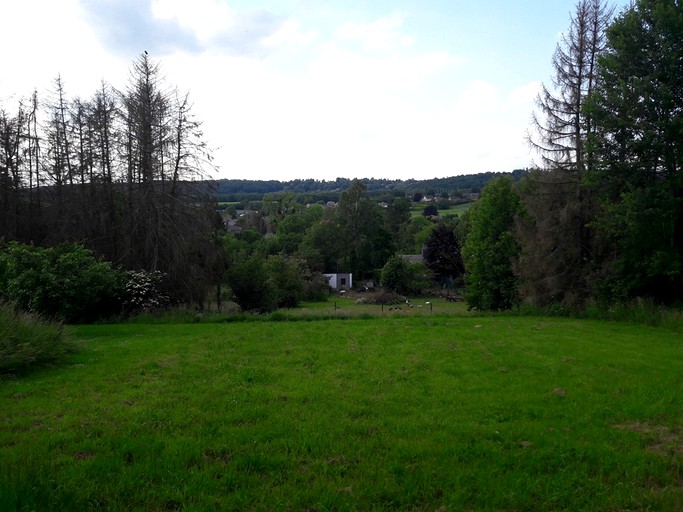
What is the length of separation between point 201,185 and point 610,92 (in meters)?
16.9

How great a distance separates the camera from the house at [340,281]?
6395cm

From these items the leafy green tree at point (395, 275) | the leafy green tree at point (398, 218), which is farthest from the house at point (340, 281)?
the leafy green tree at point (398, 218)

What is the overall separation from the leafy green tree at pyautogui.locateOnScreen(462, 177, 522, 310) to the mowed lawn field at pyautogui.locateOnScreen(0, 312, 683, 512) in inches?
788

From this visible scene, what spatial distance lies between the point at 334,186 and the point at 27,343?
15999cm

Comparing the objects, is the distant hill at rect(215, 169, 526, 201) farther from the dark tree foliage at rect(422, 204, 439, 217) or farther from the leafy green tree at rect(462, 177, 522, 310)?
the leafy green tree at rect(462, 177, 522, 310)

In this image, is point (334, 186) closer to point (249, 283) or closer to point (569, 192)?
point (249, 283)

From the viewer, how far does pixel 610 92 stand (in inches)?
688

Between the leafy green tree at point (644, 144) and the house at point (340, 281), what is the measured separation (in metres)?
47.0

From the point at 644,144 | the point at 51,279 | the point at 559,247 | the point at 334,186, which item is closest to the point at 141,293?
the point at 51,279

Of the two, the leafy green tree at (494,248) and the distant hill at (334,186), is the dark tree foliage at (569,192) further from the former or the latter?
the distant hill at (334,186)

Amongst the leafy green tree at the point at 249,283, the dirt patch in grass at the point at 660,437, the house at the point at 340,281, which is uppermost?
the dirt patch in grass at the point at 660,437

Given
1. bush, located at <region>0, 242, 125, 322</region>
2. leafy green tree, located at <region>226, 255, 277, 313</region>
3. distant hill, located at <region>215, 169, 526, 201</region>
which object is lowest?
leafy green tree, located at <region>226, 255, 277, 313</region>

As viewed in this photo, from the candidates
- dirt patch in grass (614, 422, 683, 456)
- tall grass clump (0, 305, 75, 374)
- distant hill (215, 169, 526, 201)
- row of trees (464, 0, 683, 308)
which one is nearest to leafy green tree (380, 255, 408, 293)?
row of trees (464, 0, 683, 308)

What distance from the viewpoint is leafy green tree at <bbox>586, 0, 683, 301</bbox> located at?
53.6 feet
